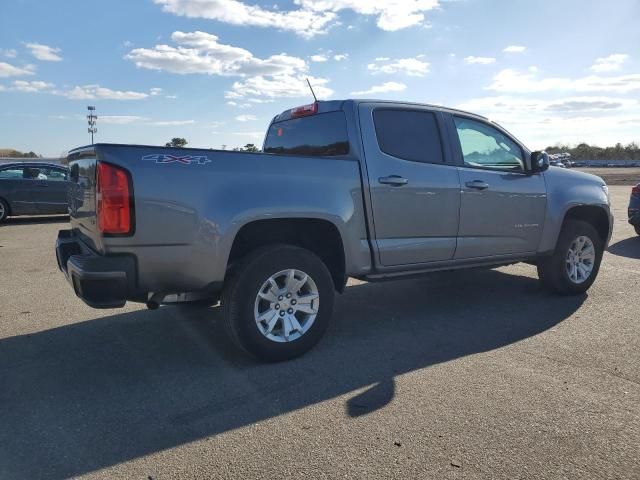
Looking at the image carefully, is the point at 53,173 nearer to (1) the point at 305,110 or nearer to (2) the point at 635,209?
(1) the point at 305,110

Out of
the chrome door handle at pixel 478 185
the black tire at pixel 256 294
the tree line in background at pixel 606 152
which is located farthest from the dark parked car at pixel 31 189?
the tree line in background at pixel 606 152

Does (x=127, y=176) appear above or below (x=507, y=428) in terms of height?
above

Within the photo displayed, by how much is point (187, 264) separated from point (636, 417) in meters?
3.03

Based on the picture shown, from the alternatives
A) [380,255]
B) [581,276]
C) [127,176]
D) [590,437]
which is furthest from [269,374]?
[581,276]

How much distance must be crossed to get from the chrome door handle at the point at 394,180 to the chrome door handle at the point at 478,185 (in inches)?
32.3

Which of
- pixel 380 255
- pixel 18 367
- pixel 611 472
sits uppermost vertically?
pixel 380 255

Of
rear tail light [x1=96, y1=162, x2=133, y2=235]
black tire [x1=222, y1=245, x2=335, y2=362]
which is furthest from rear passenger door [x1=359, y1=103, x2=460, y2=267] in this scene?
rear tail light [x1=96, y1=162, x2=133, y2=235]

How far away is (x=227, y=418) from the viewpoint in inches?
129

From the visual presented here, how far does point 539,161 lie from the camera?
18.9ft

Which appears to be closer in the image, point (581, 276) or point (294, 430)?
point (294, 430)

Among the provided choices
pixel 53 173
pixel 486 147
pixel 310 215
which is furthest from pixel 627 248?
pixel 53 173

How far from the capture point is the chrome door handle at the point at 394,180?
4.59 meters

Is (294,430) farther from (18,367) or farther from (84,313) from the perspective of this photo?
(84,313)

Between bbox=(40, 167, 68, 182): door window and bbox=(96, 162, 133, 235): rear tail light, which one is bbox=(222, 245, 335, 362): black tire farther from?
bbox=(40, 167, 68, 182): door window
